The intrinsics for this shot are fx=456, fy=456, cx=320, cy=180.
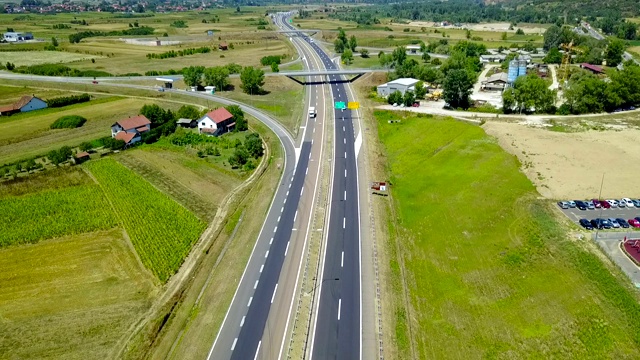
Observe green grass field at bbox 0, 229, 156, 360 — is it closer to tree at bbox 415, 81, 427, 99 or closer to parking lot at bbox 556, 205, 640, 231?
parking lot at bbox 556, 205, 640, 231

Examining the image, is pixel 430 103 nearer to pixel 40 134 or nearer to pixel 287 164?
pixel 287 164

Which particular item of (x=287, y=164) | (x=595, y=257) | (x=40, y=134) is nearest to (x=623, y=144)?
(x=595, y=257)

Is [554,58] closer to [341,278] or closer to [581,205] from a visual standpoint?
[581,205]

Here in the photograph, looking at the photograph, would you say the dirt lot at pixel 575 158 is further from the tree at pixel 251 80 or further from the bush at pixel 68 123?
the bush at pixel 68 123

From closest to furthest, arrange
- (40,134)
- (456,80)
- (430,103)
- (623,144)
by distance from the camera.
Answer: (623,144), (40,134), (456,80), (430,103)

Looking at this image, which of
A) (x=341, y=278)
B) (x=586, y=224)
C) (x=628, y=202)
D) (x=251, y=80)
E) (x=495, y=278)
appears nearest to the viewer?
(x=341, y=278)

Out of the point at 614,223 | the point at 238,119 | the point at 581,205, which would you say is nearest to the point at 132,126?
the point at 238,119
